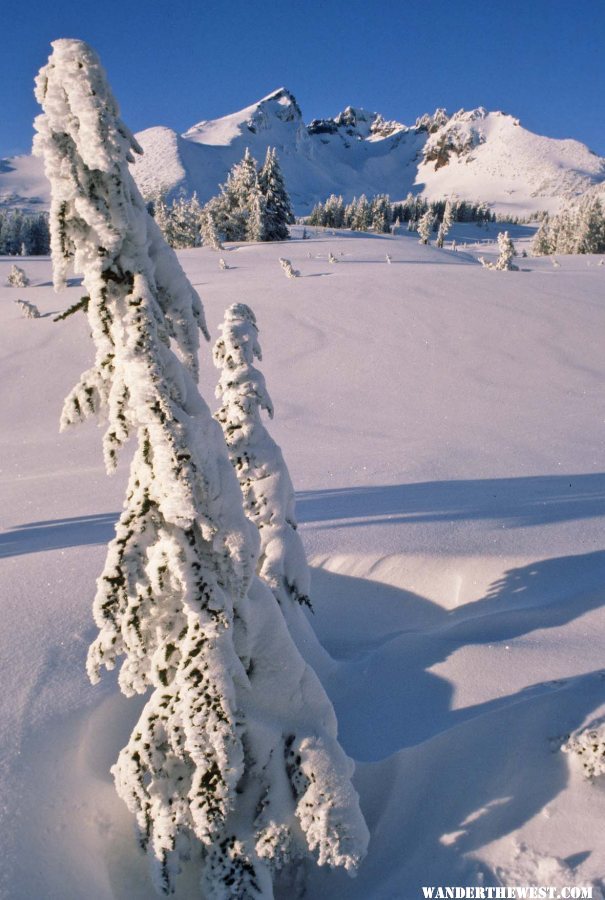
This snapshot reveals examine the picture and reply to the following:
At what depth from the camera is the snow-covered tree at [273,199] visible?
4197cm

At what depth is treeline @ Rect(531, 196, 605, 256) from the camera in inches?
2028

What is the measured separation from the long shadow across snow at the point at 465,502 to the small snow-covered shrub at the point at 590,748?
3.50 m

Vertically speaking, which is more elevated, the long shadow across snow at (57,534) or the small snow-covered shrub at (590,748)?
the small snow-covered shrub at (590,748)

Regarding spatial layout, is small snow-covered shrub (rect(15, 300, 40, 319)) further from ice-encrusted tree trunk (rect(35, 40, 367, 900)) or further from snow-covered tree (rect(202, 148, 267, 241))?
snow-covered tree (rect(202, 148, 267, 241))

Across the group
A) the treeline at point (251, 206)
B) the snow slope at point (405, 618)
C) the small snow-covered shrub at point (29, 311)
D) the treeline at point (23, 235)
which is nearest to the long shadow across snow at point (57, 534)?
the snow slope at point (405, 618)

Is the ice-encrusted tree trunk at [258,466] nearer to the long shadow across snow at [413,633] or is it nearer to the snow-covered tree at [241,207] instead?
the long shadow across snow at [413,633]

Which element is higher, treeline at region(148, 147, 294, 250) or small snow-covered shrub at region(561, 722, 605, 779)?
treeline at region(148, 147, 294, 250)

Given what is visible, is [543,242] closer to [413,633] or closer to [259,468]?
[413,633]

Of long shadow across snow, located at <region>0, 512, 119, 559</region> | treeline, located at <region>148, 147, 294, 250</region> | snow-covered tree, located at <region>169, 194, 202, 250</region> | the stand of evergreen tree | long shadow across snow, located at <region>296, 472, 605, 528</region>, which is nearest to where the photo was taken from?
long shadow across snow, located at <region>0, 512, 119, 559</region>

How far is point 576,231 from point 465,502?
5739 centimetres

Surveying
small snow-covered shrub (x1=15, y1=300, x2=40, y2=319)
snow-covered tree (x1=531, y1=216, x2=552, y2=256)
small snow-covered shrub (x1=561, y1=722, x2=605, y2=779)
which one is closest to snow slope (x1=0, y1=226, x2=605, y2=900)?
small snow-covered shrub (x1=561, y1=722, x2=605, y2=779)

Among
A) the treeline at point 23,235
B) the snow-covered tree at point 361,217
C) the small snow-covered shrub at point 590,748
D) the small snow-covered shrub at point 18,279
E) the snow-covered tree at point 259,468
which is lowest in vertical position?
the small snow-covered shrub at point 590,748

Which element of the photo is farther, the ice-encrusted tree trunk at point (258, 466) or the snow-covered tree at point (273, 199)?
the snow-covered tree at point (273, 199)

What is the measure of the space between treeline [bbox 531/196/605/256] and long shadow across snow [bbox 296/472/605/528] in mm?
53586
